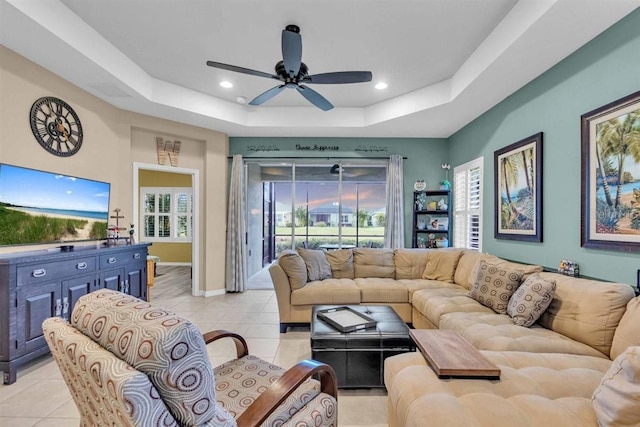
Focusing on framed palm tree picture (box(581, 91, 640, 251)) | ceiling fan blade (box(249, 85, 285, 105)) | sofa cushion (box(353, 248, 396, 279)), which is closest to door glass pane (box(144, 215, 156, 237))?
ceiling fan blade (box(249, 85, 285, 105))

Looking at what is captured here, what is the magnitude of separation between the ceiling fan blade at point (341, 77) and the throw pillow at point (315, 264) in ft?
6.98

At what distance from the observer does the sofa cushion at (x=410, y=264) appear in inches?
156

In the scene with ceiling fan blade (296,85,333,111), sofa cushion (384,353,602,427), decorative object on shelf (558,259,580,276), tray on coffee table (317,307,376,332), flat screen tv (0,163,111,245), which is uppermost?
ceiling fan blade (296,85,333,111)

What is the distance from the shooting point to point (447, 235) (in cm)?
507

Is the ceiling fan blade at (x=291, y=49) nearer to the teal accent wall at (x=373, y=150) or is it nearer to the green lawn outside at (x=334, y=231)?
the teal accent wall at (x=373, y=150)

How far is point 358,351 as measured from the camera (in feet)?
7.32

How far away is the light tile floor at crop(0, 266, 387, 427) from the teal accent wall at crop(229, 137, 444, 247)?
2619 millimetres

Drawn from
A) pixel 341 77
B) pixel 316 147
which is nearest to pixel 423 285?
pixel 341 77

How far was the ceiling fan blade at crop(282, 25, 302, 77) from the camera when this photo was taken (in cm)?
218

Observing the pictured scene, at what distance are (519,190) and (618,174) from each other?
1.12 meters

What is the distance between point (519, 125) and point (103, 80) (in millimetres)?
4707

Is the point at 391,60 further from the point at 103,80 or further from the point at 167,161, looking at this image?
the point at 167,161

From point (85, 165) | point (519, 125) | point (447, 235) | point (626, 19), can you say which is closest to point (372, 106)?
point (519, 125)

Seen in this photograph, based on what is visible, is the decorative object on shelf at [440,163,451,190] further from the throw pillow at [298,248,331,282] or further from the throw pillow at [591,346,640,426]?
the throw pillow at [591,346,640,426]
